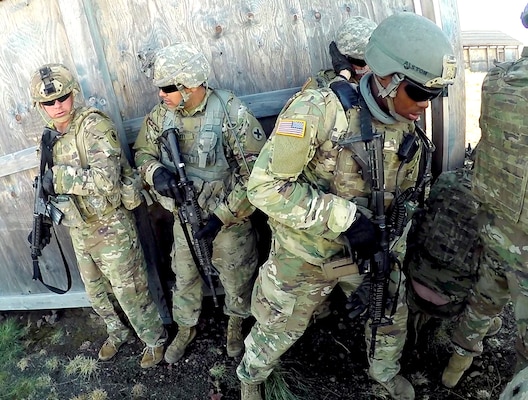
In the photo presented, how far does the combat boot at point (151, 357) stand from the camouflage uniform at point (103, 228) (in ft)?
0.21

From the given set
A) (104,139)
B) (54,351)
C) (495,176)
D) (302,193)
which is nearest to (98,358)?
(54,351)

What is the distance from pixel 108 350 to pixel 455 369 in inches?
104

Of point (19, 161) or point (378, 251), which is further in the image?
point (19, 161)

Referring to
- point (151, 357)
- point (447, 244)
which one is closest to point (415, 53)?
point (447, 244)

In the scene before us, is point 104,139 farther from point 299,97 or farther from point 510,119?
point 510,119

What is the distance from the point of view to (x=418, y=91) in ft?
8.12

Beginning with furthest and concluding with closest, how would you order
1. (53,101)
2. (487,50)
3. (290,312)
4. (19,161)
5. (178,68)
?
(487,50)
(19,161)
(53,101)
(178,68)
(290,312)

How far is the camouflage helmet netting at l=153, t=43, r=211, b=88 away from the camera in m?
3.20

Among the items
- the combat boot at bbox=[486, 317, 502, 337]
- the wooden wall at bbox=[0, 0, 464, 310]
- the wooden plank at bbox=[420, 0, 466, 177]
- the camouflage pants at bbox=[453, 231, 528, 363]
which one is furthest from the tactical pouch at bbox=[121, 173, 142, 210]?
the combat boot at bbox=[486, 317, 502, 337]

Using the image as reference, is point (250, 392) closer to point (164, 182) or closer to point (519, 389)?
point (164, 182)

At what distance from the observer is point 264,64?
12.5 ft

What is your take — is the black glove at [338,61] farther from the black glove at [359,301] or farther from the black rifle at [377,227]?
the black glove at [359,301]

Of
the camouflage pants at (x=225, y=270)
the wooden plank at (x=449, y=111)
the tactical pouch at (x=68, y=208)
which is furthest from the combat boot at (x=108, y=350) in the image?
the wooden plank at (x=449, y=111)

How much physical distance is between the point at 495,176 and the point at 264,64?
1836 millimetres
